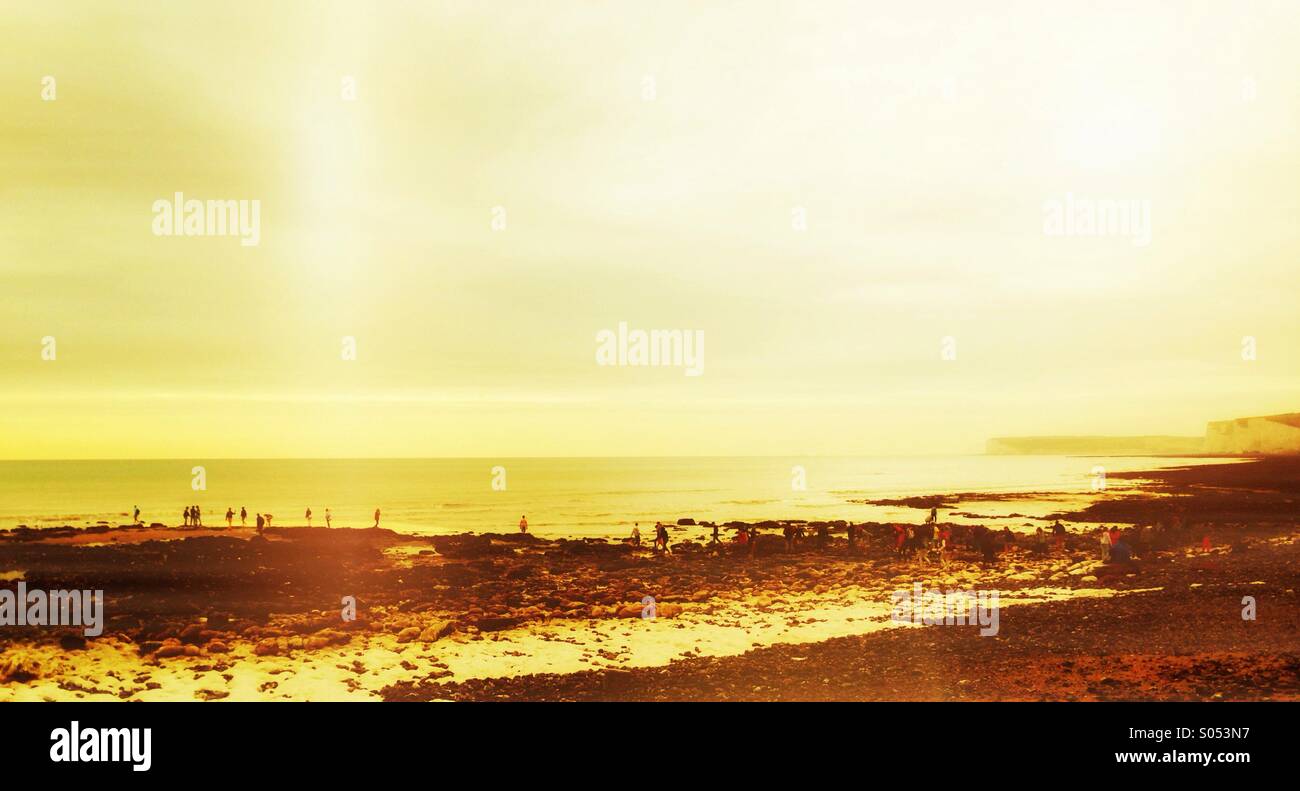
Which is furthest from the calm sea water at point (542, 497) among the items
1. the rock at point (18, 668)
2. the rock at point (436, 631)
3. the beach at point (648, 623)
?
the rock at point (18, 668)

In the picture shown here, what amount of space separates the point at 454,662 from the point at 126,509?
47.1 m

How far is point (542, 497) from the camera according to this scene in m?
51.8

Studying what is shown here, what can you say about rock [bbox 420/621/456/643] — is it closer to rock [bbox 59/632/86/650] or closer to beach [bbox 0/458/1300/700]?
beach [bbox 0/458/1300/700]

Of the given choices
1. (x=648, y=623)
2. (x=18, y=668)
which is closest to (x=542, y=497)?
(x=648, y=623)

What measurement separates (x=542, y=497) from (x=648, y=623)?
121ft

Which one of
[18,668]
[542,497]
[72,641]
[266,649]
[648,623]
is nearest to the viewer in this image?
[18,668]

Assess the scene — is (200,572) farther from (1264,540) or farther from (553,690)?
(1264,540)

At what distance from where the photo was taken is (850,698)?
39.0 ft

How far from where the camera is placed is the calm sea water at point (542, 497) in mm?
36750

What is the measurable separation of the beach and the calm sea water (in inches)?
394

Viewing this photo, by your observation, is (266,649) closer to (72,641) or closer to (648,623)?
(72,641)

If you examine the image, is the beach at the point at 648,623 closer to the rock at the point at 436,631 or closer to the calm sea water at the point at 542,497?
the rock at the point at 436,631
